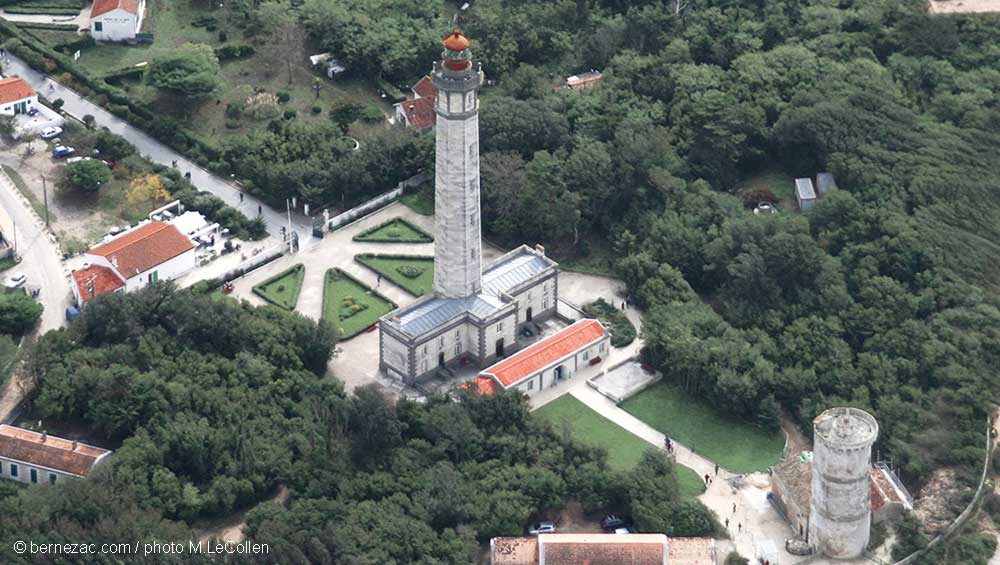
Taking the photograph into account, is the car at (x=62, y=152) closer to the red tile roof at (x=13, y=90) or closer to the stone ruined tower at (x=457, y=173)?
the red tile roof at (x=13, y=90)

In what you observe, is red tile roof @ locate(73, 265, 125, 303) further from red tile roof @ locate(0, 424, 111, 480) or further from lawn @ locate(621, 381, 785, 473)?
lawn @ locate(621, 381, 785, 473)

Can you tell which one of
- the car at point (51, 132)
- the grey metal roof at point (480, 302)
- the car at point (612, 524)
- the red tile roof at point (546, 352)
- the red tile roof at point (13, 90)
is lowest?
the car at point (51, 132)

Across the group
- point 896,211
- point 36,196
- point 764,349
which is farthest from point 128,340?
point 896,211

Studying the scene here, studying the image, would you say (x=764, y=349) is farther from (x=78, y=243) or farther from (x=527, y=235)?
(x=78, y=243)

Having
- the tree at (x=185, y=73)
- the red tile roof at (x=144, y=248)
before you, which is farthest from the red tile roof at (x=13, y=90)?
the red tile roof at (x=144, y=248)

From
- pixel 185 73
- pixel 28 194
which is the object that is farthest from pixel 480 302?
pixel 28 194

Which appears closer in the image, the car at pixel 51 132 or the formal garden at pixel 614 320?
the formal garden at pixel 614 320
